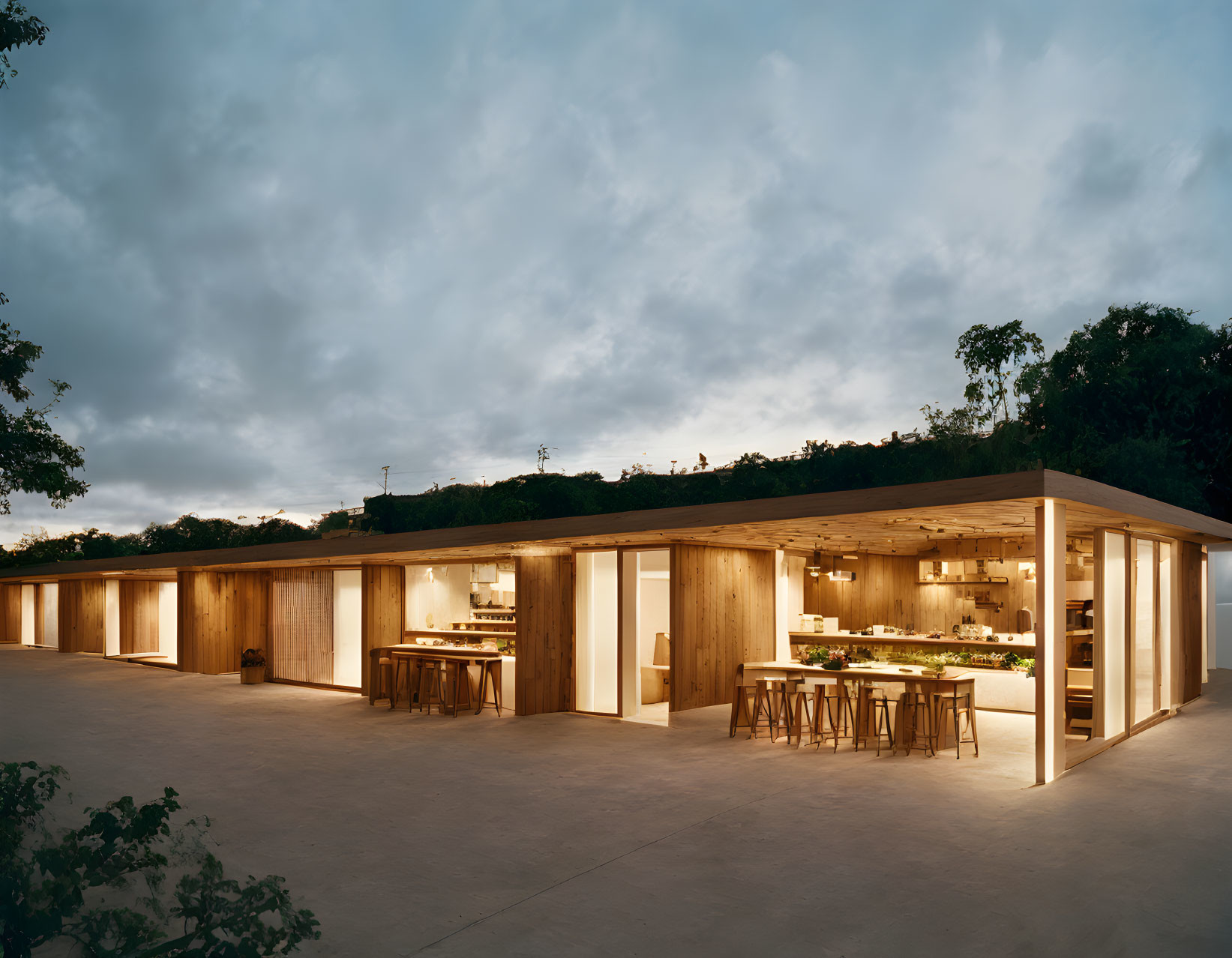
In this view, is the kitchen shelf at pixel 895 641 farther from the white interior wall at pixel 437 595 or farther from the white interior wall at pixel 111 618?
the white interior wall at pixel 111 618

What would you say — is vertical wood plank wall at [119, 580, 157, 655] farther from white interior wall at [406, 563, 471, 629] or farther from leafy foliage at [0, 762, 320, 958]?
leafy foliage at [0, 762, 320, 958]

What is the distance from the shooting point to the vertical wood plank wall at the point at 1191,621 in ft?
39.7

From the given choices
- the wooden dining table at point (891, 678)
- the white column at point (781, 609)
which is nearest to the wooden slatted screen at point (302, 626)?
the white column at point (781, 609)

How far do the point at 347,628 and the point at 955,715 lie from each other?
1081 centimetres

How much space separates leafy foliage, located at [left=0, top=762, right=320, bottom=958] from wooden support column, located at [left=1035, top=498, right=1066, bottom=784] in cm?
603

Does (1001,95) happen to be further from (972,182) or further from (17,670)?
(17,670)

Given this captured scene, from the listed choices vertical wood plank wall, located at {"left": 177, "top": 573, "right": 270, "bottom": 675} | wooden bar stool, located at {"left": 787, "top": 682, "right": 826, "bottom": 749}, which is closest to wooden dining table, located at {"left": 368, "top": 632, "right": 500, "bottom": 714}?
wooden bar stool, located at {"left": 787, "top": 682, "right": 826, "bottom": 749}

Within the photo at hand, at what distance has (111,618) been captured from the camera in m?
24.3

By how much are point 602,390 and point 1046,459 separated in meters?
26.6

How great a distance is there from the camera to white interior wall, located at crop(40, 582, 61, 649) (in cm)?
2736

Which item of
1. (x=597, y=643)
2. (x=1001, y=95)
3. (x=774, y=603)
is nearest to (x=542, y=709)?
(x=597, y=643)

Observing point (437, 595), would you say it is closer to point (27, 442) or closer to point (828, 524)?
point (27, 442)

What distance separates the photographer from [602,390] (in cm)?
5019

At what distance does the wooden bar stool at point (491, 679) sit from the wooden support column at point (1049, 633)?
7.37m
